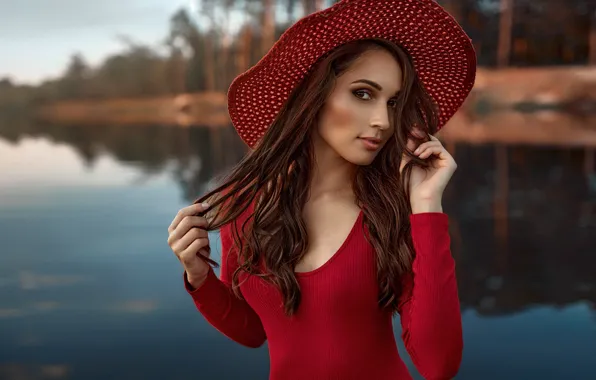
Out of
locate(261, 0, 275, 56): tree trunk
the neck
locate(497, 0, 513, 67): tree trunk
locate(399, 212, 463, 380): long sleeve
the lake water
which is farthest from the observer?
locate(497, 0, 513, 67): tree trunk

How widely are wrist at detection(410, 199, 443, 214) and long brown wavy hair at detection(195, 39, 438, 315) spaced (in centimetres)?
7

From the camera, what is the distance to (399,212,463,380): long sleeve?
1243 mm

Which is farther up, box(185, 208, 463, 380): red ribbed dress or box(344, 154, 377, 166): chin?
box(344, 154, 377, 166): chin

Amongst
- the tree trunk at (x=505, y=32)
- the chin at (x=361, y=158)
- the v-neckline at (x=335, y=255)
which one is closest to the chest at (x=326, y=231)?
the v-neckline at (x=335, y=255)

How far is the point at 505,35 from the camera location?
84.8ft

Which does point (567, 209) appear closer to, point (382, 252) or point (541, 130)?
point (382, 252)

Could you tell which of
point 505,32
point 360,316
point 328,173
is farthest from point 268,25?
point 360,316

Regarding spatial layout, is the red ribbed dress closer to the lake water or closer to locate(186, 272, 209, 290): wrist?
locate(186, 272, 209, 290): wrist

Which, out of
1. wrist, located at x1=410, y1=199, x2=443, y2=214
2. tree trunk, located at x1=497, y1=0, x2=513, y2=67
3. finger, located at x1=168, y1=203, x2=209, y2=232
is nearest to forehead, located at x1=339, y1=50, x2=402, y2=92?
wrist, located at x1=410, y1=199, x2=443, y2=214

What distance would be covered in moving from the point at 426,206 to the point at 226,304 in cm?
50

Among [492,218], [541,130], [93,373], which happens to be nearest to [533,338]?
[93,373]

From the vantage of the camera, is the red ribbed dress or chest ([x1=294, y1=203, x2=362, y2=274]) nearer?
the red ribbed dress

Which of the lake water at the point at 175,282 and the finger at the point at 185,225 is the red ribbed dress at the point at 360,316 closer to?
A: the finger at the point at 185,225

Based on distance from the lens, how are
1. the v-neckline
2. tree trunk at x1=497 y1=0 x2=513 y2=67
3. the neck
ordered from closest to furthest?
the v-neckline → the neck → tree trunk at x1=497 y1=0 x2=513 y2=67
